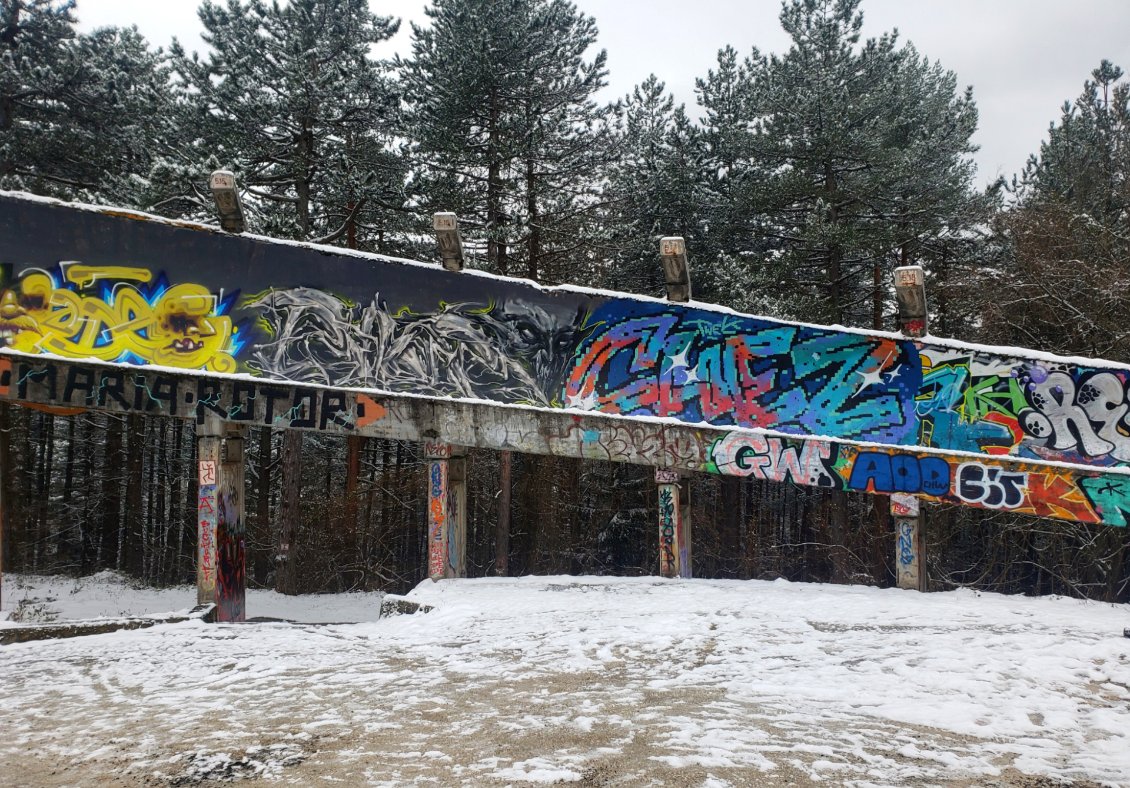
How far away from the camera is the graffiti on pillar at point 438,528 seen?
37.4 feet

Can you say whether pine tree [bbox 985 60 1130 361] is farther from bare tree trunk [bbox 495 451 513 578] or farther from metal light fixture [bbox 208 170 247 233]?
metal light fixture [bbox 208 170 247 233]

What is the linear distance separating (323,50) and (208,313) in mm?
9440

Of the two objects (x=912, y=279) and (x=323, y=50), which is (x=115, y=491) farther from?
(x=912, y=279)

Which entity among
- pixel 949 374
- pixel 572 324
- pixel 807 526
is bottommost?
pixel 807 526

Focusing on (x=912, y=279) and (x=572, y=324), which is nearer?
(x=912, y=279)

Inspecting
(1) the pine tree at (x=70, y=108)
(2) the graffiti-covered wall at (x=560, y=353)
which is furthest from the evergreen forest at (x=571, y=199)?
(2) the graffiti-covered wall at (x=560, y=353)

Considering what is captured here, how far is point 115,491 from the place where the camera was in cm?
2378

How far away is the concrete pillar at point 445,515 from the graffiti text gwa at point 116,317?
10.5 ft

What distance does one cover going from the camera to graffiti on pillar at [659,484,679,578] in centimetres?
1180

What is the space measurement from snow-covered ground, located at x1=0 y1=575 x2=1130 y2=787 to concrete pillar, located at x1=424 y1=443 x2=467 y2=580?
1095 millimetres

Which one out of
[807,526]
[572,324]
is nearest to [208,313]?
[572,324]

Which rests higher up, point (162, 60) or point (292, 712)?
point (162, 60)

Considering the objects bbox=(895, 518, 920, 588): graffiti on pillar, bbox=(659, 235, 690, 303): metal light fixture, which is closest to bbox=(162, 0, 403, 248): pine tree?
bbox=(659, 235, 690, 303): metal light fixture

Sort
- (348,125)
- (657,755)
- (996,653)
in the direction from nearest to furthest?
(657,755) < (996,653) < (348,125)
